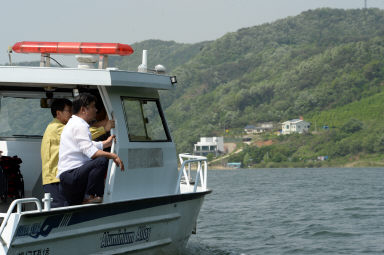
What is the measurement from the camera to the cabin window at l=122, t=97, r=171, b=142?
8.09 metres

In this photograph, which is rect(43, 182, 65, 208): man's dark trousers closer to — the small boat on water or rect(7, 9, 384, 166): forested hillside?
the small boat on water

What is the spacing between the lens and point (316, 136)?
116 metres

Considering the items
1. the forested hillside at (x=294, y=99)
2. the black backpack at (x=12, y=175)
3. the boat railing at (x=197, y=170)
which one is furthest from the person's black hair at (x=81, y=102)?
the forested hillside at (x=294, y=99)

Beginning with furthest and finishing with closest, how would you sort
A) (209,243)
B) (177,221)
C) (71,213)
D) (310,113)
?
(310,113) < (209,243) < (177,221) < (71,213)

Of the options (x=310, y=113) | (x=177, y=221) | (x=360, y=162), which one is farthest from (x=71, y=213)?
(x=310, y=113)

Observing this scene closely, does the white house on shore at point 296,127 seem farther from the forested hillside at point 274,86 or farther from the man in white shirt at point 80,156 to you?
the man in white shirt at point 80,156

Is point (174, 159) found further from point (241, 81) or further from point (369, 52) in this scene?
point (241, 81)

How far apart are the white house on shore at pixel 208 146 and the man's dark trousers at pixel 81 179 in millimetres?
105920

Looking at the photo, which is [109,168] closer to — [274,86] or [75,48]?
[75,48]

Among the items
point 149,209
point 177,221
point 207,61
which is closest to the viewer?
point 149,209

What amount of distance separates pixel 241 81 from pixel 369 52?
31.3 metres

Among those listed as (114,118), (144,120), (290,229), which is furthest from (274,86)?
(114,118)

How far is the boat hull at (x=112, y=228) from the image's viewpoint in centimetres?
639

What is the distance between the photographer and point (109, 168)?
303 inches
